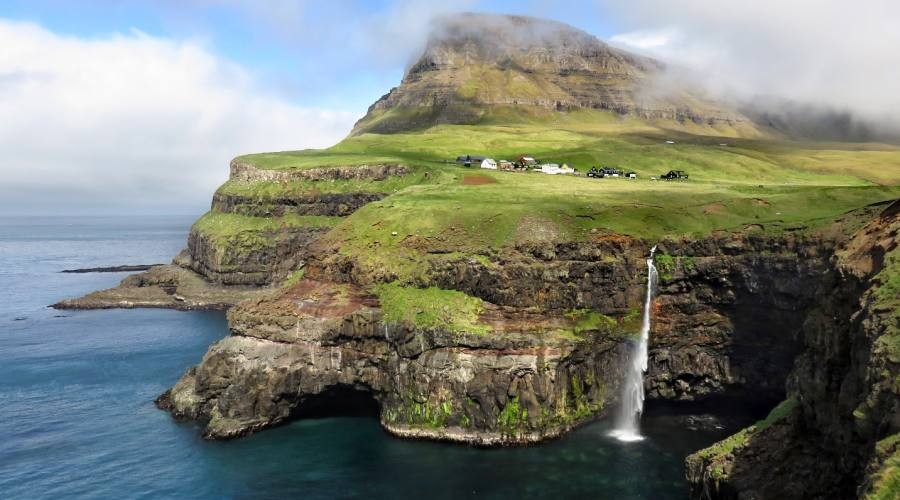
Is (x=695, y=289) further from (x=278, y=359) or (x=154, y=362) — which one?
(x=154, y=362)

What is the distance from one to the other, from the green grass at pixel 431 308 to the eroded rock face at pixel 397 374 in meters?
1.07

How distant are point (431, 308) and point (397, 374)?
25.7 ft

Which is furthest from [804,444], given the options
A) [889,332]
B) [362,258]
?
[362,258]

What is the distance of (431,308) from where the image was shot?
66.5 meters

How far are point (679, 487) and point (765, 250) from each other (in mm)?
26684

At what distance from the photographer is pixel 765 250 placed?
63094 mm

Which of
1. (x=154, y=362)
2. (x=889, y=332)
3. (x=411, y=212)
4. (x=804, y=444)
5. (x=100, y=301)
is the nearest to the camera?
(x=889, y=332)

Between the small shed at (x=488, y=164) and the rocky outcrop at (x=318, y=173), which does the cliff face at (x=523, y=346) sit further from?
the rocky outcrop at (x=318, y=173)

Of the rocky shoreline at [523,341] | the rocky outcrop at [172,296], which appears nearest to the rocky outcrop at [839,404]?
the rocky shoreline at [523,341]

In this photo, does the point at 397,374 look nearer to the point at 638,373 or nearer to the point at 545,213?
the point at 545,213

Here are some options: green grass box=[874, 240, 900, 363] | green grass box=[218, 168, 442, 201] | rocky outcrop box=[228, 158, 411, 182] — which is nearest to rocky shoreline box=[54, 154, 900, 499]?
green grass box=[874, 240, 900, 363]

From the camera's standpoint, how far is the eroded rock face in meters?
61.3

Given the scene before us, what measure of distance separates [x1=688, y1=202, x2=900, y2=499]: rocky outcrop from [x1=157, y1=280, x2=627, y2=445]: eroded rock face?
18.8 m

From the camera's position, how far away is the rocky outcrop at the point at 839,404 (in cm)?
2928
